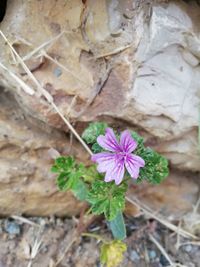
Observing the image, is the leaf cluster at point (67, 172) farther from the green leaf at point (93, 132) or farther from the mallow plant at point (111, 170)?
the green leaf at point (93, 132)

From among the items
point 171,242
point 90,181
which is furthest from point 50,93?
point 171,242

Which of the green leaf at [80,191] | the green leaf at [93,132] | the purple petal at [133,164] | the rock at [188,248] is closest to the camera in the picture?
the purple petal at [133,164]

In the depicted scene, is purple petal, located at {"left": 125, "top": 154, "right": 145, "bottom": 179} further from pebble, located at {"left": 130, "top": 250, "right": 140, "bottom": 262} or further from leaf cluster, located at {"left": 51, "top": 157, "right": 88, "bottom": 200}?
pebble, located at {"left": 130, "top": 250, "right": 140, "bottom": 262}

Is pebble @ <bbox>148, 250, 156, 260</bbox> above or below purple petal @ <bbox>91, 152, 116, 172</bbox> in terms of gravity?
below

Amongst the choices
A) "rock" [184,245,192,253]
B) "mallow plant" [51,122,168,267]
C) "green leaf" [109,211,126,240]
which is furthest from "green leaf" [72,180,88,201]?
"rock" [184,245,192,253]

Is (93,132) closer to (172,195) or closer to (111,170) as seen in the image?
(111,170)

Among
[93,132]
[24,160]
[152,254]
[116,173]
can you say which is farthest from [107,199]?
[152,254]

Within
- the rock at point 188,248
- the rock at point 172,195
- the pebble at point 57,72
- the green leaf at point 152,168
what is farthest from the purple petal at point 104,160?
the rock at point 188,248
